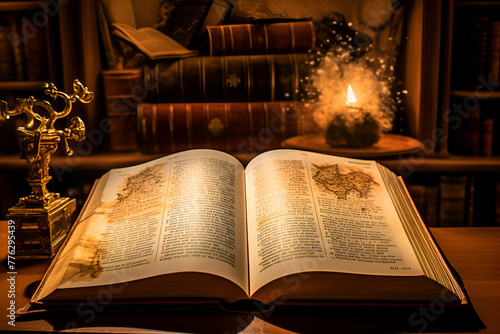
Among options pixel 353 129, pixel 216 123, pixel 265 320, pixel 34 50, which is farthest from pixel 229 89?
pixel 265 320

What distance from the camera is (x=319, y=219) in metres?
0.69

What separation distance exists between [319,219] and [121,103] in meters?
0.97

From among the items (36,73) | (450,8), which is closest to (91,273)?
(36,73)

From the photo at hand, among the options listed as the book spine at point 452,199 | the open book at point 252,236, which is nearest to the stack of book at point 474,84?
the book spine at point 452,199

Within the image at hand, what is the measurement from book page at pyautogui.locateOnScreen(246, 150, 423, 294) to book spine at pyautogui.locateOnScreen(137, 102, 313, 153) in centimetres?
58

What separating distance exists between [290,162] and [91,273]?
38cm

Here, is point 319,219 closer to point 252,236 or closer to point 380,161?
point 252,236

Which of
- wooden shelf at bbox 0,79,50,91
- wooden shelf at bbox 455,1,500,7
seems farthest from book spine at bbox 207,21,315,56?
wooden shelf at bbox 0,79,50,91

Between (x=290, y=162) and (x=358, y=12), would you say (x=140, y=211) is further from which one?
(x=358, y=12)

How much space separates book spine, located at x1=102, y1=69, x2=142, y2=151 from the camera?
144 centimetres

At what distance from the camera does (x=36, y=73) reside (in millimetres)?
1495

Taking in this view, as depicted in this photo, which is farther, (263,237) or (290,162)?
(290,162)

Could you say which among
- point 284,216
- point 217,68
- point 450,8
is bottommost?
point 284,216

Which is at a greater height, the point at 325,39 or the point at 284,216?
the point at 325,39
